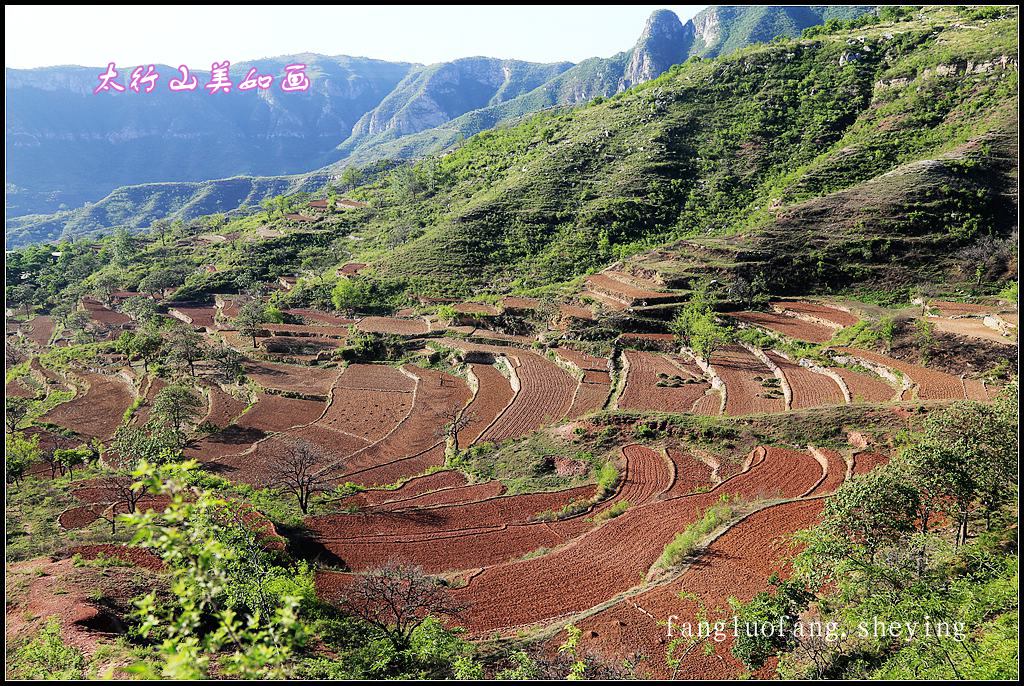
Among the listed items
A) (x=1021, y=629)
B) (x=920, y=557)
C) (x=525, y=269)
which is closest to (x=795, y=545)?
(x=920, y=557)

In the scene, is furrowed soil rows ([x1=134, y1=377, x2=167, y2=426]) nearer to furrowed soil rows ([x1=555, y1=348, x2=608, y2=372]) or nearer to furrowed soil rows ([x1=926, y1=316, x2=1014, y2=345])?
furrowed soil rows ([x1=555, y1=348, x2=608, y2=372])

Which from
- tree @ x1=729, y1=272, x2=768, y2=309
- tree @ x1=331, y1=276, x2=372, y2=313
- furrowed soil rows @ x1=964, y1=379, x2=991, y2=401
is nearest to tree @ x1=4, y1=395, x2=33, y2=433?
tree @ x1=331, y1=276, x2=372, y2=313

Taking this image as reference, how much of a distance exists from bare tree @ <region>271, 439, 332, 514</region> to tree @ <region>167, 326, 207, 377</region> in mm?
20984

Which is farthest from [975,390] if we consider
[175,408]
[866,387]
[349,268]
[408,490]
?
[349,268]

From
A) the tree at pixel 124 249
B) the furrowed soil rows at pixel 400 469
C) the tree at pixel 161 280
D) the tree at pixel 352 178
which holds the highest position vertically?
the tree at pixel 352 178

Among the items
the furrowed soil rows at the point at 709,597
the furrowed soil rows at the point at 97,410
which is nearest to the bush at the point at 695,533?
the furrowed soil rows at the point at 709,597

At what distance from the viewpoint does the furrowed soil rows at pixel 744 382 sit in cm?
2783

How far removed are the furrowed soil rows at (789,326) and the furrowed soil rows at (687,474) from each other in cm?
1931

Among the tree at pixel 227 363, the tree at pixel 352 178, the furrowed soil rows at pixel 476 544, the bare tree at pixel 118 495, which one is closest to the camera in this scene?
the furrowed soil rows at pixel 476 544

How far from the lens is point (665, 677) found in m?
11.6

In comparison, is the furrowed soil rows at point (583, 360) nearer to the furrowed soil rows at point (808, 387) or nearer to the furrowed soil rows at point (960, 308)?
the furrowed soil rows at point (808, 387)

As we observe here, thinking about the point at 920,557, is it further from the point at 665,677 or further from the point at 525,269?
the point at 525,269

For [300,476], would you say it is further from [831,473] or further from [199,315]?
[199,315]

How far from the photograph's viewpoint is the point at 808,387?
98.7 feet
